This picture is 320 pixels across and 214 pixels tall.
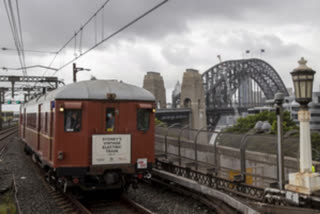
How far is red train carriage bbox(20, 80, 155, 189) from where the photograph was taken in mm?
8578

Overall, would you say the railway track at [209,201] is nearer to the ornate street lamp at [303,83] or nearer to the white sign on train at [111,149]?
the white sign on train at [111,149]

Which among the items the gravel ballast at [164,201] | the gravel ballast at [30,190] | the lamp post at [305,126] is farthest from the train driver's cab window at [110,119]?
the lamp post at [305,126]

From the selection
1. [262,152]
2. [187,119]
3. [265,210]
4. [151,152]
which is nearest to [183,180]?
[151,152]

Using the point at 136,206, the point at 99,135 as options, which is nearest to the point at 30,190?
the point at 99,135

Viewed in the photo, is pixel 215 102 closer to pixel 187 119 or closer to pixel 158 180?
pixel 187 119

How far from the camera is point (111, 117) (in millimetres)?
9047

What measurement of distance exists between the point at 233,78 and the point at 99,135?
12256 cm

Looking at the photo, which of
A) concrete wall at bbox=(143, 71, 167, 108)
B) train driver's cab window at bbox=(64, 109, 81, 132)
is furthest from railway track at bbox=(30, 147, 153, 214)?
concrete wall at bbox=(143, 71, 167, 108)

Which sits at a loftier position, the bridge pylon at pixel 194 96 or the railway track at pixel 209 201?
the bridge pylon at pixel 194 96

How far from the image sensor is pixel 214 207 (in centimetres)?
847

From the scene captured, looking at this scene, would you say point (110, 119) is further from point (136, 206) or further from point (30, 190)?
point (30, 190)

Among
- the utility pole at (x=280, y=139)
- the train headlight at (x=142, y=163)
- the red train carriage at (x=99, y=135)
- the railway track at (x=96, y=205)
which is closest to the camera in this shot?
the utility pole at (x=280, y=139)

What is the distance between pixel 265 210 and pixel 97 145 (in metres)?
4.53

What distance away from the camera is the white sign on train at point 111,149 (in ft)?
28.6
